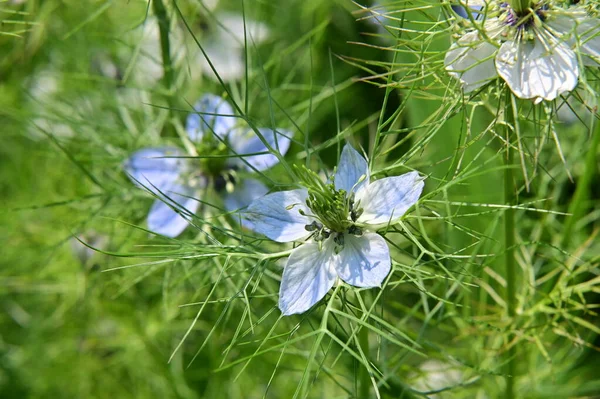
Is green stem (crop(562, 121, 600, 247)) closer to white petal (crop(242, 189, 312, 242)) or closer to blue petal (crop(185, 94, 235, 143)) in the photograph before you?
white petal (crop(242, 189, 312, 242))

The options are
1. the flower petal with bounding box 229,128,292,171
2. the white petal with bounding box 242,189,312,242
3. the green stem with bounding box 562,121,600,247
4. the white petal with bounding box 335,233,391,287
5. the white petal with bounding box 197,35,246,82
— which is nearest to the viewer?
A: the white petal with bounding box 335,233,391,287

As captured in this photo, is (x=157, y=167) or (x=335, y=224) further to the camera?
(x=157, y=167)

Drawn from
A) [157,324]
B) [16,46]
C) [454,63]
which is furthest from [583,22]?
[16,46]

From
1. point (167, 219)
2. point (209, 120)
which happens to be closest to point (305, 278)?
point (167, 219)

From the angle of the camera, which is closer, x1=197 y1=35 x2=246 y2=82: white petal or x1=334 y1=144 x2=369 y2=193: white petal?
x1=334 y1=144 x2=369 y2=193: white petal

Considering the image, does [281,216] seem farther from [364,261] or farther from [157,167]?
[157,167]

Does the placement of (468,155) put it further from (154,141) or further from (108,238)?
(108,238)

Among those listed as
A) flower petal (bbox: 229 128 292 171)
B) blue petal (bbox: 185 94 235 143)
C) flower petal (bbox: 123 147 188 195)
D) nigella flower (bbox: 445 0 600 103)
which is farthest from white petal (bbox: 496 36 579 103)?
flower petal (bbox: 123 147 188 195)

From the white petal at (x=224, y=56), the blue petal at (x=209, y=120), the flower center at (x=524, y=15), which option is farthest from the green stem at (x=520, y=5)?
the white petal at (x=224, y=56)
